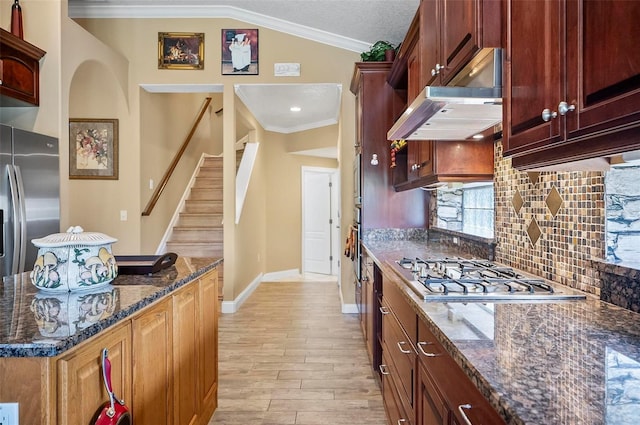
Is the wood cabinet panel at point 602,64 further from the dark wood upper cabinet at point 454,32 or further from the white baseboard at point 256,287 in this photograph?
the white baseboard at point 256,287

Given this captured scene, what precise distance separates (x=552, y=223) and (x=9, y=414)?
1.97 meters

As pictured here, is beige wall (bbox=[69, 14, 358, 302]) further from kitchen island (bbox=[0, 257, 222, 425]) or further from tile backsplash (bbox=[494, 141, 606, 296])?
tile backsplash (bbox=[494, 141, 606, 296])

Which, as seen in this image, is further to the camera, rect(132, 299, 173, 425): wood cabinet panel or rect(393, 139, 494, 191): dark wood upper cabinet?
rect(393, 139, 494, 191): dark wood upper cabinet

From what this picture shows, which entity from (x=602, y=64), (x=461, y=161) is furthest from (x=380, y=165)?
(x=602, y=64)

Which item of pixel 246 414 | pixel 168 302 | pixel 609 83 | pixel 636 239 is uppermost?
pixel 609 83

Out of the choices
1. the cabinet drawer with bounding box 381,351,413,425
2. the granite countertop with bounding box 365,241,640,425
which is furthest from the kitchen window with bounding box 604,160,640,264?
the cabinet drawer with bounding box 381,351,413,425

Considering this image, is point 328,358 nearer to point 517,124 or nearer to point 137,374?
point 137,374

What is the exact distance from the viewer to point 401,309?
1731mm

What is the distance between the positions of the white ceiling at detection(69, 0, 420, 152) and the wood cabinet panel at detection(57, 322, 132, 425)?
3.56 meters

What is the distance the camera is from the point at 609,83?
781mm

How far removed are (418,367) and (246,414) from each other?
1.40 meters

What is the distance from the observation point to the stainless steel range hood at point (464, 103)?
1.33 meters

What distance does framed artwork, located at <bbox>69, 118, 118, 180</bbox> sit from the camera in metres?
4.08

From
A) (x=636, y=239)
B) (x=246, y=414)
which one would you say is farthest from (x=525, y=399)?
(x=246, y=414)
